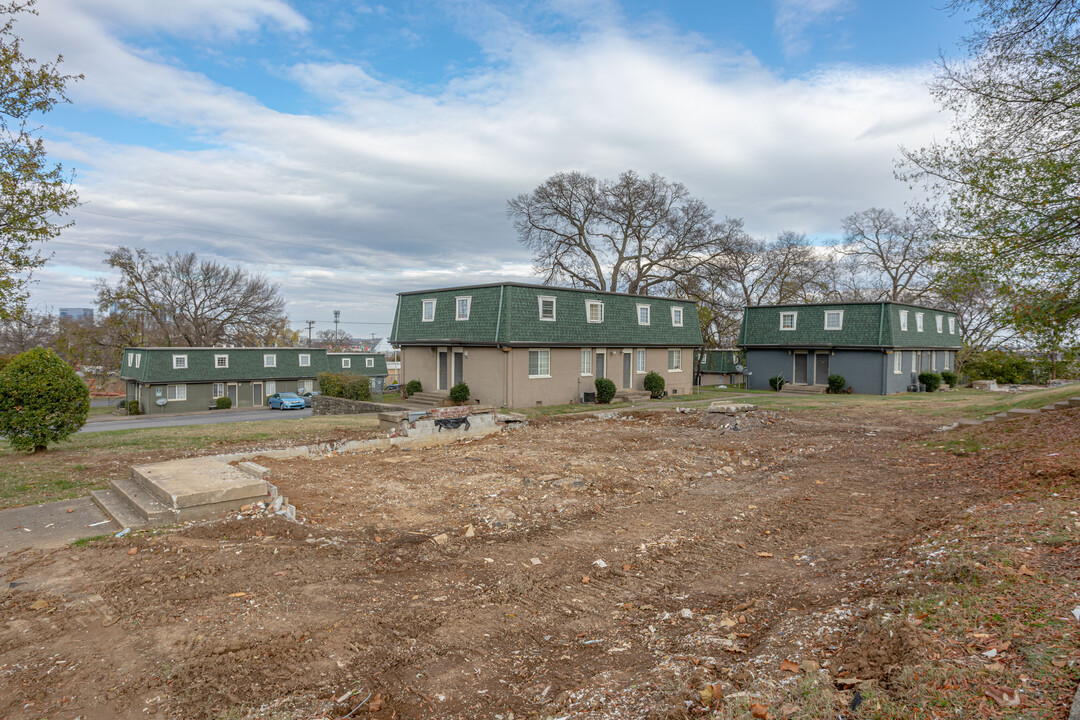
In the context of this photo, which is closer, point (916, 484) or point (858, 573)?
point (858, 573)

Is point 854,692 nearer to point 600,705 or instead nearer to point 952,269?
point 600,705

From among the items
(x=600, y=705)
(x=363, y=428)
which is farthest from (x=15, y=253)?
(x=600, y=705)

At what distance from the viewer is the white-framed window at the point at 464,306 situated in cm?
2470

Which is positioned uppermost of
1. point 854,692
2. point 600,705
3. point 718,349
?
point 718,349

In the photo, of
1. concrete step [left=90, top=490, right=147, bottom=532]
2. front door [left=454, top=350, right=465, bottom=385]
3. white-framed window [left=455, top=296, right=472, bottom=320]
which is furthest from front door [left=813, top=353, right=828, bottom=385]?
concrete step [left=90, top=490, right=147, bottom=532]

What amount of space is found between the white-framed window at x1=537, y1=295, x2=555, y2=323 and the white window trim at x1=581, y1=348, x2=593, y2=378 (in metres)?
2.62

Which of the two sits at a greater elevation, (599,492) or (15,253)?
(15,253)

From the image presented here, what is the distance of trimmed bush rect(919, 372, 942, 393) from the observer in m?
33.6

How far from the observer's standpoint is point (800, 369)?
3538 cm

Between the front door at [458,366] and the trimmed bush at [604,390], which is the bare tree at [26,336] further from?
the trimmed bush at [604,390]

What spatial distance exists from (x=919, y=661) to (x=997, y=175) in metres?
10.0

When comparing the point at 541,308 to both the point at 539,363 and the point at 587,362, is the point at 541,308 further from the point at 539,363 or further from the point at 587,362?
the point at 587,362

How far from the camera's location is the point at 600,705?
391 cm

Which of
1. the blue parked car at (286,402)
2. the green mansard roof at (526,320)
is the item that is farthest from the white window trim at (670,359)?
the blue parked car at (286,402)
